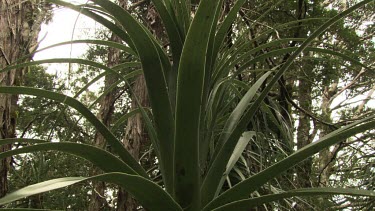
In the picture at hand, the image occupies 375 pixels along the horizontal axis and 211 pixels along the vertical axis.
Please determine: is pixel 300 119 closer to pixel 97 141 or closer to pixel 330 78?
pixel 330 78

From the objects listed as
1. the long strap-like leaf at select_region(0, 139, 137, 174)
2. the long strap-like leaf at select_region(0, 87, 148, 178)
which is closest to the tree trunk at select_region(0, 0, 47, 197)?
the long strap-like leaf at select_region(0, 87, 148, 178)

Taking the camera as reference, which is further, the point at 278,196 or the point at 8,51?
the point at 8,51

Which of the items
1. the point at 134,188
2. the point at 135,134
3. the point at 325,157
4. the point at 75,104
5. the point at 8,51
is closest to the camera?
the point at 134,188

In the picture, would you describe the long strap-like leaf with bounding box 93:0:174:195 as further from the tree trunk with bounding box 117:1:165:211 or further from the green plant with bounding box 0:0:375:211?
the tree trunk with bounding box 117:1:165:211

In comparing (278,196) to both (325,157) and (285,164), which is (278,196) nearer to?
(285,164)

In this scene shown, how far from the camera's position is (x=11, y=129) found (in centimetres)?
149

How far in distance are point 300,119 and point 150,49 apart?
2.43 meters

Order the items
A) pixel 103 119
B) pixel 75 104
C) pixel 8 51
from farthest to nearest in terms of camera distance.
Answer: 1. pixel 103 119
2. pixel 8 51
3. pixel 75 104

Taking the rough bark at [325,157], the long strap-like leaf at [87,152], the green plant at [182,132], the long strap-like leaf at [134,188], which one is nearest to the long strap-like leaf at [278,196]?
the green plant at [182,132]

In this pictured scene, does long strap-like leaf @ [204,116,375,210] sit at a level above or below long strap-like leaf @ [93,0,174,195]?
below

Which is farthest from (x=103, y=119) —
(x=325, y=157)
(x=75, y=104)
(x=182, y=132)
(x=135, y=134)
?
(x=325, y=157)

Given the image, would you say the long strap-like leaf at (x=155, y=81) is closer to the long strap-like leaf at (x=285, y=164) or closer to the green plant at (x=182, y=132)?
the green plant at (x=182, y=132)

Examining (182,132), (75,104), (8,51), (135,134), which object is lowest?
(182,132)

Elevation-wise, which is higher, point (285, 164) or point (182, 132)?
point (182, 132)
